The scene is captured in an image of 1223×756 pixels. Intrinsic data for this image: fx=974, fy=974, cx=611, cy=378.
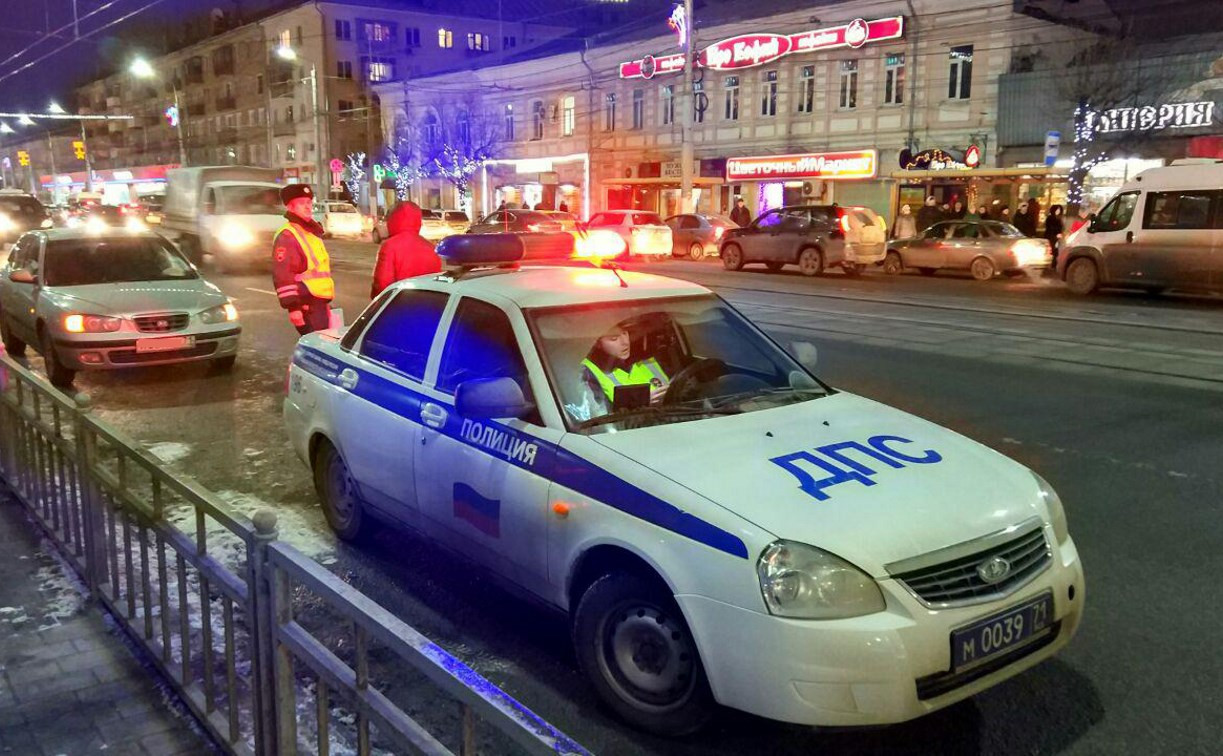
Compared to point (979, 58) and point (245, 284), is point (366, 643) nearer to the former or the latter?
point (245, 284)

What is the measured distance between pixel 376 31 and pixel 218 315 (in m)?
60.9

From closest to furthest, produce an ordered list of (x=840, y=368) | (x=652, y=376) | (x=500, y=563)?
(x=500, y=563) → (x=652, y=376) → (x=840, y=368)

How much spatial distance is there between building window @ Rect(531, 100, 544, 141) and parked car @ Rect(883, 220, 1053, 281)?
25.1 meters

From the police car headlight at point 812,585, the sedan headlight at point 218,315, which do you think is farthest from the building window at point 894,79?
the police car headlight at point 812,585

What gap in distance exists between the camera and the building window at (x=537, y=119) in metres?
45.4

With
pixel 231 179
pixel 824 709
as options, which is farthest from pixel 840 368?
pixel 231 179

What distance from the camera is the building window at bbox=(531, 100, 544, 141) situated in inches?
1786

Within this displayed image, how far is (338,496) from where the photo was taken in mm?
5387

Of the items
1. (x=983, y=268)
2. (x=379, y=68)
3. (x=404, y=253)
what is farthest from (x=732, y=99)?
(x=379, y=68)

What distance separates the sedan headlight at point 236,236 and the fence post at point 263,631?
21438 millimetres

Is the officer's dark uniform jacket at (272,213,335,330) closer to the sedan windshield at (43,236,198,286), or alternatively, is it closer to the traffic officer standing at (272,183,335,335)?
the traffic officer standing at (272,183,335,335)

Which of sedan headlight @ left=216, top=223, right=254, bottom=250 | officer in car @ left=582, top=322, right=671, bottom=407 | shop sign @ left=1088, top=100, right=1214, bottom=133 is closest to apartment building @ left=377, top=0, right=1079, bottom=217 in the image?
shop sign @ left=1088, top=100, right=1214, bottom=133

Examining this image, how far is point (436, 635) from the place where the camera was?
4.24 metres

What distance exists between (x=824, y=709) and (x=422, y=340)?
8.77 ft
